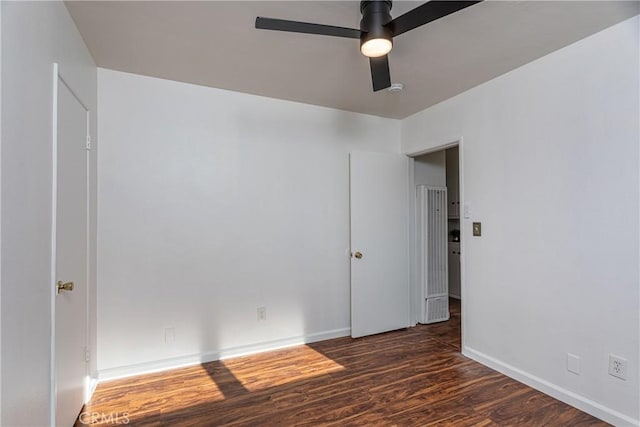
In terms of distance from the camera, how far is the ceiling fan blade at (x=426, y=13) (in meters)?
1.47

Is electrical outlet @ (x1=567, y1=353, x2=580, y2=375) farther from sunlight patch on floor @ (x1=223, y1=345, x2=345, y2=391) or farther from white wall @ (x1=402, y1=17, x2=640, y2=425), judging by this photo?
sunlight patch on floor @ (x1=223, y1=345, x2=345, y2=391)

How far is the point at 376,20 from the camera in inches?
68.2

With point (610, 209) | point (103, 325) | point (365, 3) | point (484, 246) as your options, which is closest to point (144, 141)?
point (103, 325)

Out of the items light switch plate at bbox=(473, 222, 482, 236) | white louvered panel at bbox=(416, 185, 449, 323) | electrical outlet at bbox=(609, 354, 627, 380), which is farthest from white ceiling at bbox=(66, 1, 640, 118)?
electrical outlet at bbox=(609, 354, 627, 380)

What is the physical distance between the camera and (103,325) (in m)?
2.61

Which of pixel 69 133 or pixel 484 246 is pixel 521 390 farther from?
pixel 69 133

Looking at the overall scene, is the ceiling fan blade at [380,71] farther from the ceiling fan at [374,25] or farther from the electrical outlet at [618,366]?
the electrical outlet at [618,366]

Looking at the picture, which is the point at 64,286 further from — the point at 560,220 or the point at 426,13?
the point at 560,220

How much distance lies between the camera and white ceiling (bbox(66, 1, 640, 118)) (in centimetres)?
189

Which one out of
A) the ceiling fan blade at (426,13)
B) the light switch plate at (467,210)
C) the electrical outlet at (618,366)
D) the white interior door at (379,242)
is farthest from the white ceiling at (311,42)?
the electrical outlet at (618,366)

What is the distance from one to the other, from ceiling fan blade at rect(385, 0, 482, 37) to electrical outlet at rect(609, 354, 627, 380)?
7.48 feet

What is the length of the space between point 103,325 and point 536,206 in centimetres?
354

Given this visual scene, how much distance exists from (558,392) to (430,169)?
8.85 ft

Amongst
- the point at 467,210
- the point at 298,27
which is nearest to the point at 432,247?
the point at 467,210
